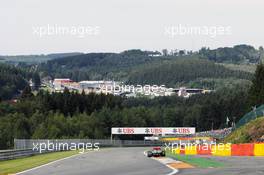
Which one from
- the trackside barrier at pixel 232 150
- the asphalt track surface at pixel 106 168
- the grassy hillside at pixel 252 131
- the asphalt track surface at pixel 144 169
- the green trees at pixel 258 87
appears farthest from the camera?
the green trees at pixel 258 87

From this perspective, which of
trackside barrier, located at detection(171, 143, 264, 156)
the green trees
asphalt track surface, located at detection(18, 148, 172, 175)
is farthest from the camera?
the green trees

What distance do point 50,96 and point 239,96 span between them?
1997 inches

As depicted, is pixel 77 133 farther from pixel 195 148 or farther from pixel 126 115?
pixel 195 148

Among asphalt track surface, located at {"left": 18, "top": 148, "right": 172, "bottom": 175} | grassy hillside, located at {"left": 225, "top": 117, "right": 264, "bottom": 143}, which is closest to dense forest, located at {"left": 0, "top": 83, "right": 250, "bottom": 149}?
grassy hillside, located at {"left": 225, "top": 117, "right": 264, "bottom": 143}

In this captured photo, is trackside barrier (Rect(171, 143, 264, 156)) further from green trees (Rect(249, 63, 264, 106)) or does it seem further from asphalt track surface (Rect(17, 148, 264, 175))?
green trees (Rect(249, 63, 264, 106))

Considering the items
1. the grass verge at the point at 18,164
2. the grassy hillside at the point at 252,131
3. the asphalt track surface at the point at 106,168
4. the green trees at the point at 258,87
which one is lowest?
the grass verge at the point at 18,164

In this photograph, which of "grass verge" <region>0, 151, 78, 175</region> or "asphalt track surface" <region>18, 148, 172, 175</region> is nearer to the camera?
"asphalt track surface" <region>18, 148, 172, 175</region>

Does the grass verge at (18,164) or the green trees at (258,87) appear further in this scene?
the green trees at (258,87)

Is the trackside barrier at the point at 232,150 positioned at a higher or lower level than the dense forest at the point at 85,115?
lower

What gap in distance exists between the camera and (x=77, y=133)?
127 m

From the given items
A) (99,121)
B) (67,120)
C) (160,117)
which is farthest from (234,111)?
(67,120)

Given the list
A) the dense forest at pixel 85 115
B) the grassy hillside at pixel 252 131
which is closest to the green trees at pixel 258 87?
the dense forest at pixel 85 115

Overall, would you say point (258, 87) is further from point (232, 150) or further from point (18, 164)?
point (18, 164)

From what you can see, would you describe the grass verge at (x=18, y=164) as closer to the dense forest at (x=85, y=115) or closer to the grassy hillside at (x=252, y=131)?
the grassy hillside at (x=252, y=131)
